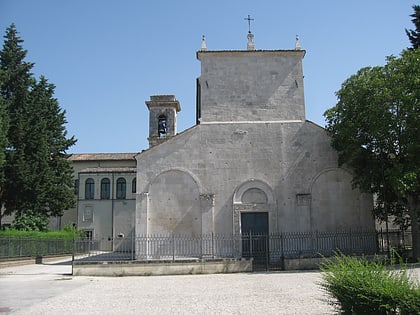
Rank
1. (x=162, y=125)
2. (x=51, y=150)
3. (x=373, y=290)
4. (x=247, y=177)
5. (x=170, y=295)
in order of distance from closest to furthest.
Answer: (x=373, y=290) < (x=170, y=295) < (x=247, y=177) < (x=51, y=150) < (x=162, y=125)

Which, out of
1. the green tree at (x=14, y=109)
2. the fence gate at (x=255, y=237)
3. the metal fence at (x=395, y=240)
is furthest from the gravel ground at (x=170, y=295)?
the green tree at (x=14, y=109)

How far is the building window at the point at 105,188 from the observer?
4734 centimetres

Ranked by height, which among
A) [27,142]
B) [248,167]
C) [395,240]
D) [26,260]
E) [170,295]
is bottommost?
[26,260]

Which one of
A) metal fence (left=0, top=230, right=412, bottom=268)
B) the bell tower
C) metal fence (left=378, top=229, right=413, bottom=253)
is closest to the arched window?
the bell tower

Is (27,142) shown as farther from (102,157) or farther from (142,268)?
(102,157)

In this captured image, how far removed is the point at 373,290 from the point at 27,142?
29.3 metres

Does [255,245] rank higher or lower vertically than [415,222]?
lower

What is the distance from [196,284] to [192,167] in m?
8.46

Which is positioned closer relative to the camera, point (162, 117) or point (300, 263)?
point (300, 263)

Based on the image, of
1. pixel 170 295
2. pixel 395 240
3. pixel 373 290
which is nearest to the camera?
pixel 373 290

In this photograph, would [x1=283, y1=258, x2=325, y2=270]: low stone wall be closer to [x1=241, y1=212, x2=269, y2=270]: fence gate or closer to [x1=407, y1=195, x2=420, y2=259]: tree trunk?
[x1=241, y1=212, x2=269, y2=270]: fence gate

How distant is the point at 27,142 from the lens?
30703 millimetres

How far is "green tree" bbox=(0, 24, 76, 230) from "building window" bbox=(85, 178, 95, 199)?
42.6 feet

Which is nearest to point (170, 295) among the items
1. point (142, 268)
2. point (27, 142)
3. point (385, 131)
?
point (142, 268)
